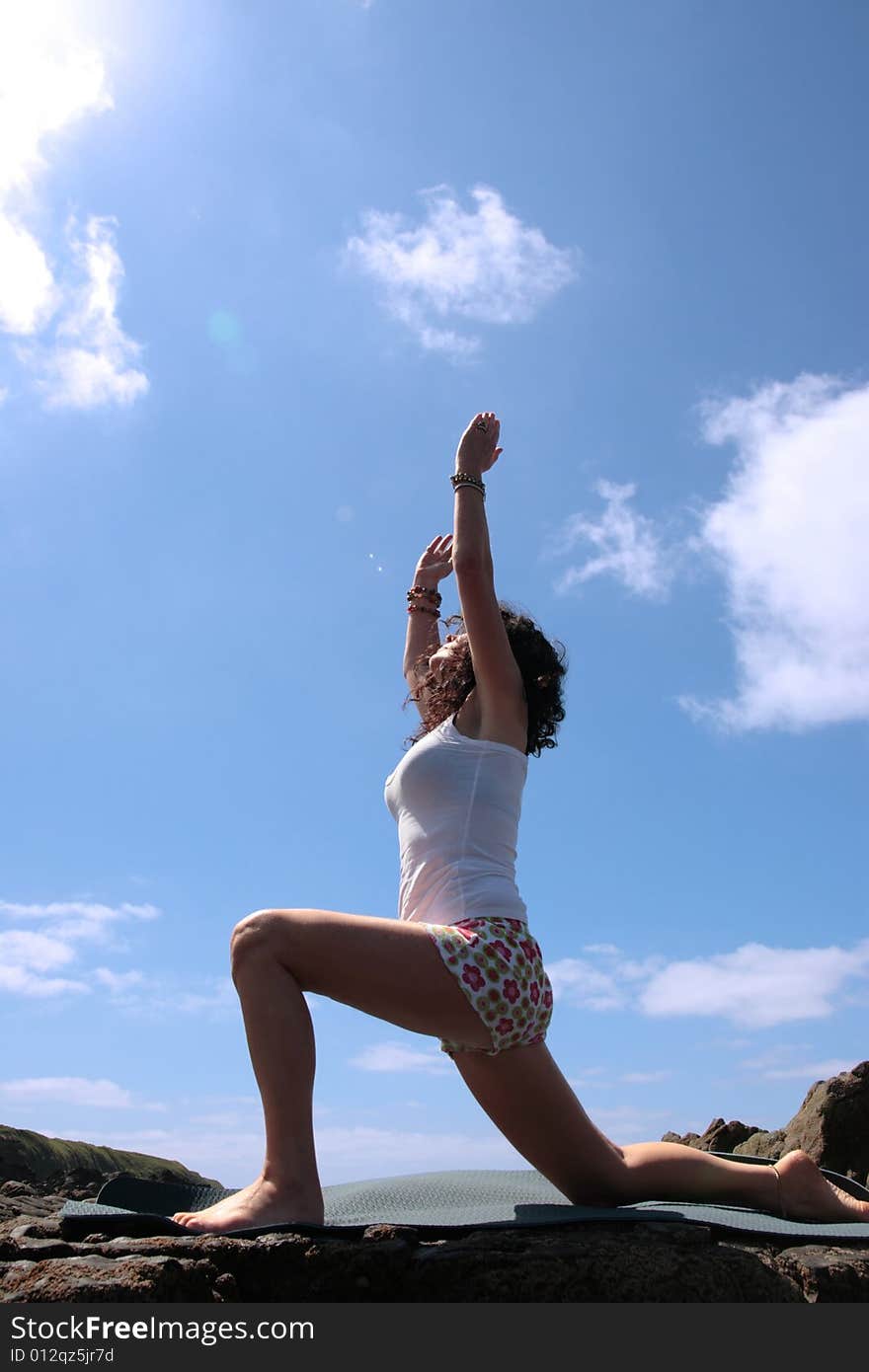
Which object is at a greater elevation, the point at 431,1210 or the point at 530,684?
the point at 530,684

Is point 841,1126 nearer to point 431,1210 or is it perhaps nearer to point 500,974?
point 431,1210

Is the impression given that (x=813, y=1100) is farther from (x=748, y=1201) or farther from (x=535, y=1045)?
(x=535, y=1045)

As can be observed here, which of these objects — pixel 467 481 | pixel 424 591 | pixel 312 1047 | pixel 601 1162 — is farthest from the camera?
pixel 424 591

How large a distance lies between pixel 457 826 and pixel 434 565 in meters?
2.15

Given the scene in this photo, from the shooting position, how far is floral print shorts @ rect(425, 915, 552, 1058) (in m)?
3.71

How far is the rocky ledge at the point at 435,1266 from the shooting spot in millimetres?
3244

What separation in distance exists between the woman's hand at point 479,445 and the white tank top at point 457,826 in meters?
1.18

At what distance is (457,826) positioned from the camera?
13.4 feet

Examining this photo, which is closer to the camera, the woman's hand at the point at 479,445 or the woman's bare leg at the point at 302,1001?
the woman's bare leg at the point at 302,1001

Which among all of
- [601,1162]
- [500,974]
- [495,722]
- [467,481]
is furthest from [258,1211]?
[467,481]

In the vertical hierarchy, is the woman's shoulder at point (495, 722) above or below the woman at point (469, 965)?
above

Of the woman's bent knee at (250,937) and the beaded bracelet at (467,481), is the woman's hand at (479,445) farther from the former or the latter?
the woman's bent knee at (250,937)

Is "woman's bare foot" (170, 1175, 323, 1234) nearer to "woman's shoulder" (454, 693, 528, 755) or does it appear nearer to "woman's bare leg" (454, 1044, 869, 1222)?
"woman's bare leg" (454, 1044, 869, 1222)

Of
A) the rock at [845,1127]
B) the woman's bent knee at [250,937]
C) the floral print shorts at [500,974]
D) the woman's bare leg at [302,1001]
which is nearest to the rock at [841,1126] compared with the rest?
the rock at [845,1127]
